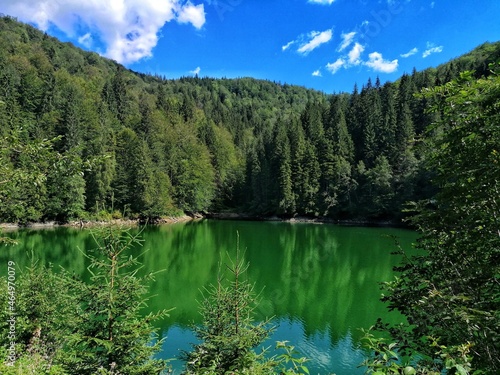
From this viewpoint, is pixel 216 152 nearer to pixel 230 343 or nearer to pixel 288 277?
pixel 288 277

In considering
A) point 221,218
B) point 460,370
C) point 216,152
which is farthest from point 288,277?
point 216,152

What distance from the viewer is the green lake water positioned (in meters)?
12.9

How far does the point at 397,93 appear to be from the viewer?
7150cm

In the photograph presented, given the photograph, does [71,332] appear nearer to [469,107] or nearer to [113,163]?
[469,107]

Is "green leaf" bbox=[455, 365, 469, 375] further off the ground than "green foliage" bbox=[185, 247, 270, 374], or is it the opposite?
"green leaf" bbox=[455, 365, 469, 375]

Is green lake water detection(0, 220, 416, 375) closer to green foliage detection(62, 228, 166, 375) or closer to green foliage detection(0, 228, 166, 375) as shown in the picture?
green foliage detection(0, 228, 166, 375)

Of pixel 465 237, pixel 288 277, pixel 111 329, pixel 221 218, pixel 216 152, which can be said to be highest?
pixel 216 152

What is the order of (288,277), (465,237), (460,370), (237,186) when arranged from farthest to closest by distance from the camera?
(237,186) → (288,277) → (465,237) → (460,370)

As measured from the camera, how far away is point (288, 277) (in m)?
22.9

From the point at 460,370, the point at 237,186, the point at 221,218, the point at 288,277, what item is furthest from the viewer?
the point at 237,186

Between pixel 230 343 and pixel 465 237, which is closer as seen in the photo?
pixel 465 237

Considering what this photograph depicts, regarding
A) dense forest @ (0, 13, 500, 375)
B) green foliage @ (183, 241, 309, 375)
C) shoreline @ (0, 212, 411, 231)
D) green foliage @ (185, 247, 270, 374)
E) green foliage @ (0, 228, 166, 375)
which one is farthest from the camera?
shoreline @ (0, 212, 411, 231)

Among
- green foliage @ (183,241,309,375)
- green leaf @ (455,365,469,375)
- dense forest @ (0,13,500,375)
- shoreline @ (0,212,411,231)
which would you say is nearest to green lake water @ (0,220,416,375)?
green foliage @ (183,241,309,375)

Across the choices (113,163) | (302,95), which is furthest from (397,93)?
(302,95)
